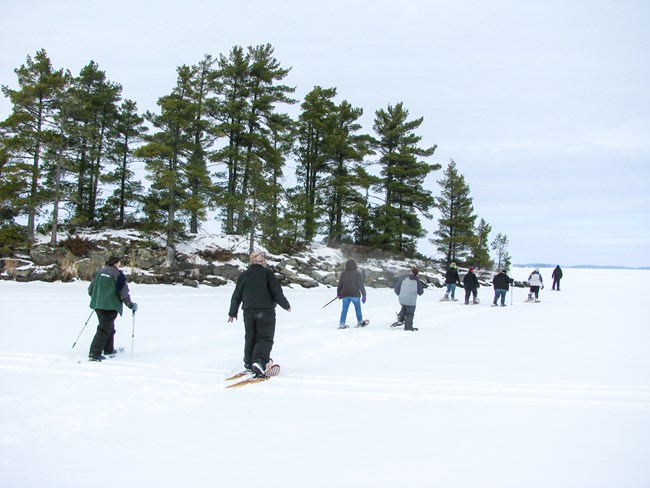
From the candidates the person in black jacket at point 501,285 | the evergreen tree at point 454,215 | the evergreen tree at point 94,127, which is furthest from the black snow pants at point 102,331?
the evergreen tree at point 454,215

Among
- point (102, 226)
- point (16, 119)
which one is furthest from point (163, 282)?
point (16, 119)

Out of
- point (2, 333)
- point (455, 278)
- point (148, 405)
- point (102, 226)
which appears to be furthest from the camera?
point (102, 226)

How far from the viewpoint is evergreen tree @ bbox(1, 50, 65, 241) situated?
843 inches

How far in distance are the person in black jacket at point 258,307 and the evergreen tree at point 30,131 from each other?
20.4 m

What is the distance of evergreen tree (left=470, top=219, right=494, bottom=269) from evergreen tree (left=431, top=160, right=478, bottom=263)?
1.26m

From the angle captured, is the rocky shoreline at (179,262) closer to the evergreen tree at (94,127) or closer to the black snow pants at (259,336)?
the evergreen tree at (94,127)

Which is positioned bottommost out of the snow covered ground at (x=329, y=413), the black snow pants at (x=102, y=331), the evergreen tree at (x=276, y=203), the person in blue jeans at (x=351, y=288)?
the snow covered ground at (x=329, y=413)

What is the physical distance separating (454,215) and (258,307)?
106 feet

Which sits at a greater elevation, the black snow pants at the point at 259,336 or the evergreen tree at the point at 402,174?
the evergreen tree at the point at 402,174

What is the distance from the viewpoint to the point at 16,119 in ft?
70.5

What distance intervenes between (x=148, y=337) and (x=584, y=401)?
8.12m

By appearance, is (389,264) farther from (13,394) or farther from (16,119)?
(13,394)

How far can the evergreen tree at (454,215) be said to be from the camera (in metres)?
35.5

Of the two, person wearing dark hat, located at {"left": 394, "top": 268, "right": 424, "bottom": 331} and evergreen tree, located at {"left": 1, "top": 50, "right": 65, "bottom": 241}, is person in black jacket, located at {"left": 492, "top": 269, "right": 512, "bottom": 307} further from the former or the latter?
evergreen tree, located at {"left": 1, "top": 50, "right": 65, "bottom": 241}
